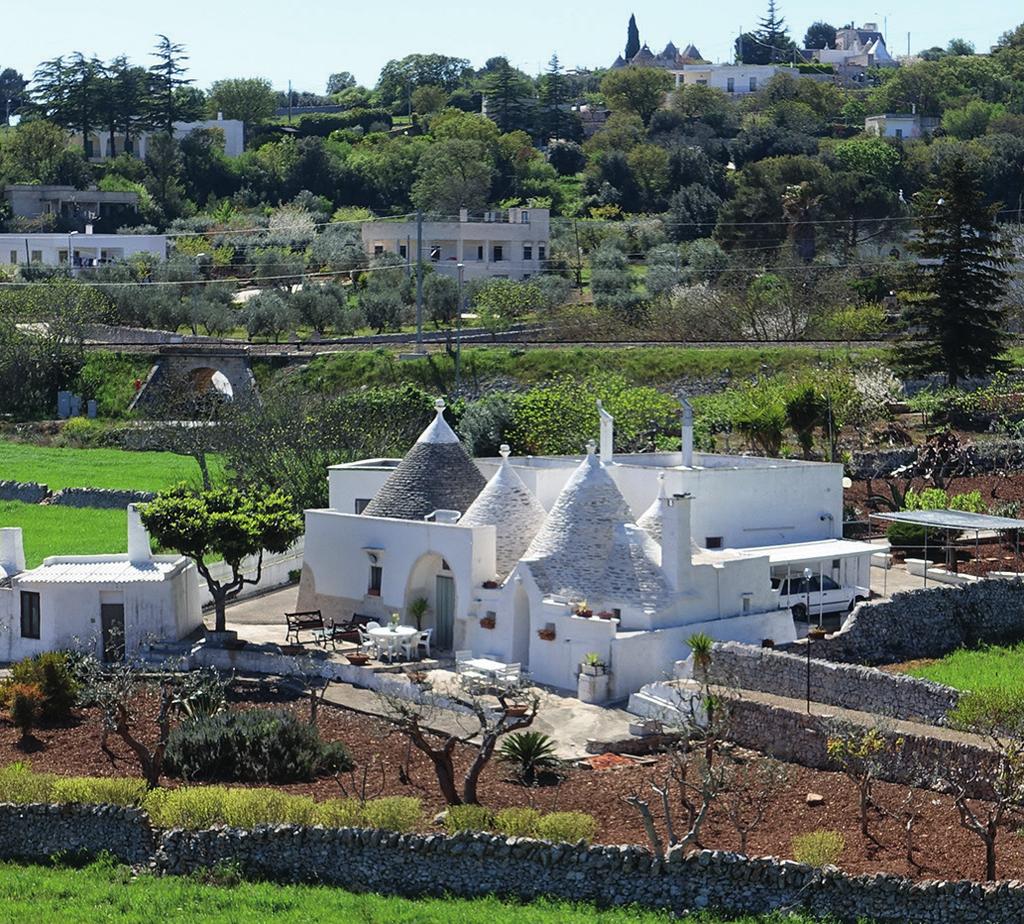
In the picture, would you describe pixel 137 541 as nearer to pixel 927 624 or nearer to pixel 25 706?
pixel 25 706

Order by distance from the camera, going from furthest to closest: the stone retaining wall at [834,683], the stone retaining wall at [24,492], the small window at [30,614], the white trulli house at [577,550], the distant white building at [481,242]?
the distant white building at [481,242] → the stone retaining wall at [24,492] → the small window at [30,614] → the white trulli house at [577,550] → the stone retaining wall at [834,683]

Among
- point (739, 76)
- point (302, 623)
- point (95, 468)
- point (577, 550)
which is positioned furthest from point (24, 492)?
point (739, 76)

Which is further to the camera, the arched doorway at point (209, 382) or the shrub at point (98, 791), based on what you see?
the arched doorway at point (209, 382)

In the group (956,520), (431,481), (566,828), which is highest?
(431,481)

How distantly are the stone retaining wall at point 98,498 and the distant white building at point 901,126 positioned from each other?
315 ft

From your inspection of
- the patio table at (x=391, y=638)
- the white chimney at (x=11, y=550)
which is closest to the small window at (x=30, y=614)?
the white chimney at (x=11, y=550)

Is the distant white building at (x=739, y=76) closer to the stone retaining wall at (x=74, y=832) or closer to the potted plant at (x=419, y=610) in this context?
the potted plant at (x=419, y=610)

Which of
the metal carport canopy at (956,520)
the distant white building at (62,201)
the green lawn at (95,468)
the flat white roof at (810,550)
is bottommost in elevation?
the green lawn at (95,468)

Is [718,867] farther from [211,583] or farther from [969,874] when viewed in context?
[211,583]

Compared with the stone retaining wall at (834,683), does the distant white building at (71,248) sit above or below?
above

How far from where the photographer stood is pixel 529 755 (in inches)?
985

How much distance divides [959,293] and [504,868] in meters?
39.7

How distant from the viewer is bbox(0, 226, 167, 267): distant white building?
310 ft

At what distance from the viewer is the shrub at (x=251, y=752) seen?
24891mm
